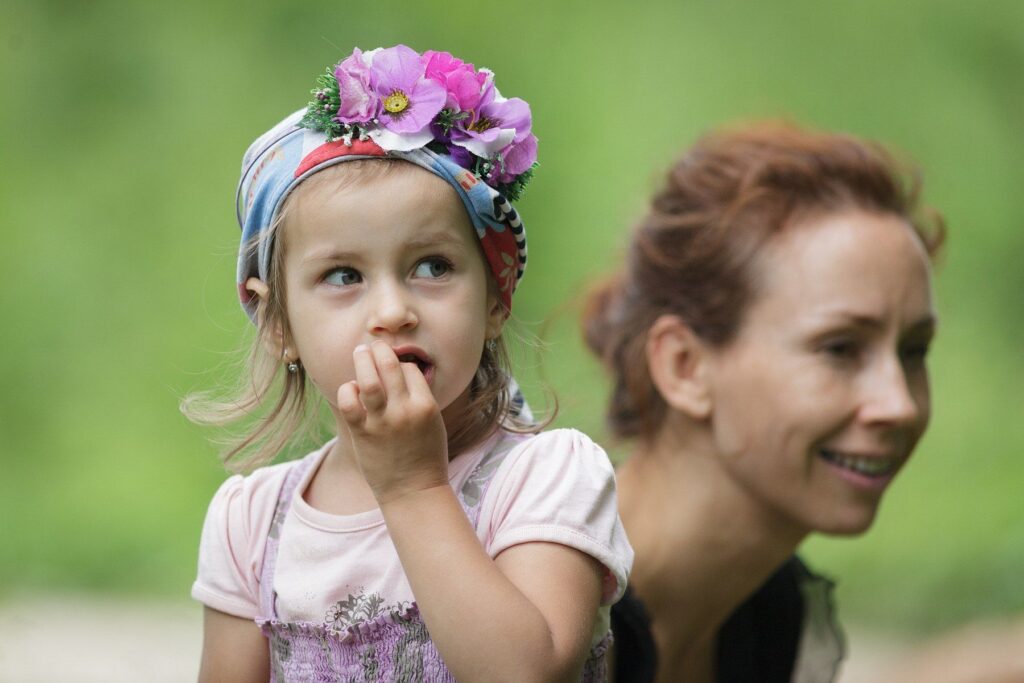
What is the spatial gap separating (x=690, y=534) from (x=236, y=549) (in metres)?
1.33

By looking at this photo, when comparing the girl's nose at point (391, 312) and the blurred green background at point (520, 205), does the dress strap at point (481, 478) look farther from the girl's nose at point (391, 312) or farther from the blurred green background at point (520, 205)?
the blurred green background at point (520, 205)

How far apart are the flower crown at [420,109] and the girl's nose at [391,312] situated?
0.23 m

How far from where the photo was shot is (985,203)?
7.19 meters

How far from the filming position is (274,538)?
2.42 metres

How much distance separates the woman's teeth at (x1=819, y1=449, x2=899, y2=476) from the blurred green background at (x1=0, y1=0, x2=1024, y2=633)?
131 inches

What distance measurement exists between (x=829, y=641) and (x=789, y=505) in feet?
2.63

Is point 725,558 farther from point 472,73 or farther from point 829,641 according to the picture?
point 472,73

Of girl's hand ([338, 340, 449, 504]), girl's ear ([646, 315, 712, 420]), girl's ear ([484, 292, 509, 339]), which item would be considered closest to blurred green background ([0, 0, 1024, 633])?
girl's ear ([646, 315, 712, 420])

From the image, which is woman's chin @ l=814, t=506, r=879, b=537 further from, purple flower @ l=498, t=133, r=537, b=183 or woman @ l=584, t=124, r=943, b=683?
purple flower @ l=498, t=133, r=537, b=183

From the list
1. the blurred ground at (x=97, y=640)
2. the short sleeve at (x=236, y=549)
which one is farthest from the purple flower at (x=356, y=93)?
the blurred ground at (x=97, y=640)

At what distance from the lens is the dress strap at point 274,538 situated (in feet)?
7.79

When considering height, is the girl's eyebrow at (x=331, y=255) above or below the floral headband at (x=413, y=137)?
below

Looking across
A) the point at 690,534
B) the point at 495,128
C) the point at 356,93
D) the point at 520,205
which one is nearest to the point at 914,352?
the point at 690,534

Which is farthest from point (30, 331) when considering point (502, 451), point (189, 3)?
point (502, 451)
